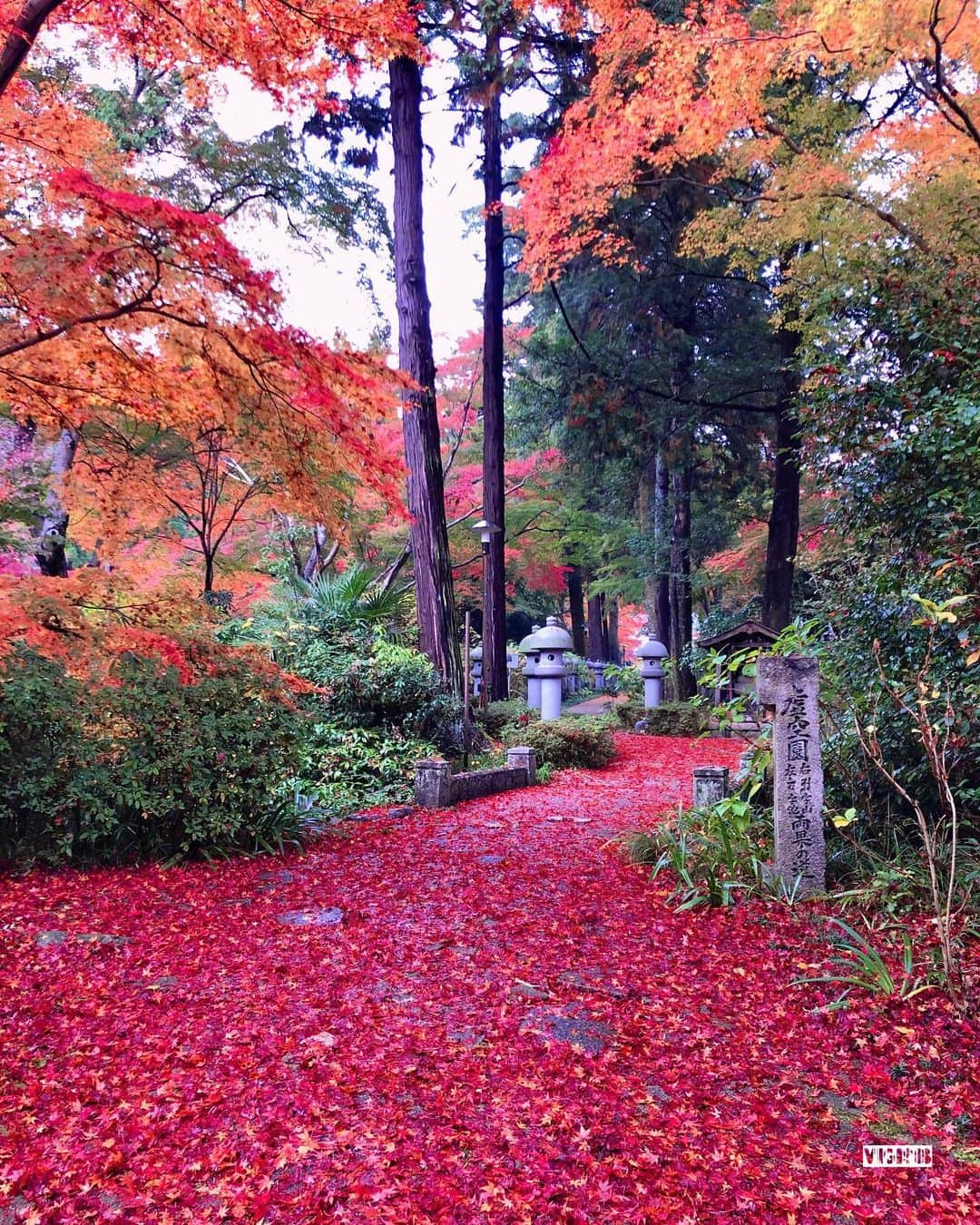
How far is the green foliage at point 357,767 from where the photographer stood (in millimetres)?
7141

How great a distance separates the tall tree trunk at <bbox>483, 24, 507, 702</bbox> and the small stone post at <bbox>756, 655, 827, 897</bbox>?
25.7ft

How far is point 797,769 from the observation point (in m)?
4.09

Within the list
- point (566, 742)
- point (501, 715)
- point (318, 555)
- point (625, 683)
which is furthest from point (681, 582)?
point (318, 555)

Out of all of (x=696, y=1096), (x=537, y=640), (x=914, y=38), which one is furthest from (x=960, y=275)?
(x=537, y=640)

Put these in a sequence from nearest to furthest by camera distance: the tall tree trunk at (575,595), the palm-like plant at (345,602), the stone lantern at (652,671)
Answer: the palm-like plant at (345,602)
the stone lantern at (652,671)
the tall tree trunk at (575,595)

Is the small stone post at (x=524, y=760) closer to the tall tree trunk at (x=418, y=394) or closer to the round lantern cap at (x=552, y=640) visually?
the tall tree trunk at (x=418, y=394)

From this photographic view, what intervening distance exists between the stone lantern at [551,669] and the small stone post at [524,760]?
335 cm

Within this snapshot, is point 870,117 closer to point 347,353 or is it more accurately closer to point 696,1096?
point 347,353

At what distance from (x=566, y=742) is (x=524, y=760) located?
5.03ft

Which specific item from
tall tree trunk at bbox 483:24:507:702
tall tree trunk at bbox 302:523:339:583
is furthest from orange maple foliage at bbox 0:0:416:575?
tall tree trunk at bbox 302:523:339:583

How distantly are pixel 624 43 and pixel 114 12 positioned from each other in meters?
8.12

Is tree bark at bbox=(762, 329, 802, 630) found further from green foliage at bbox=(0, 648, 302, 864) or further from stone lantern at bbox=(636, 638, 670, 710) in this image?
green foliage at bbox=(0, 648, 302, 864)

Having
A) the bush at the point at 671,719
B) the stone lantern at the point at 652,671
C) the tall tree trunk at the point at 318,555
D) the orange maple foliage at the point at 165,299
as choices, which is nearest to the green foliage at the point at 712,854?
the orange maple foliage at the point at 165,299

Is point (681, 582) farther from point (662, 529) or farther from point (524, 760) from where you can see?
point (524, 760)
